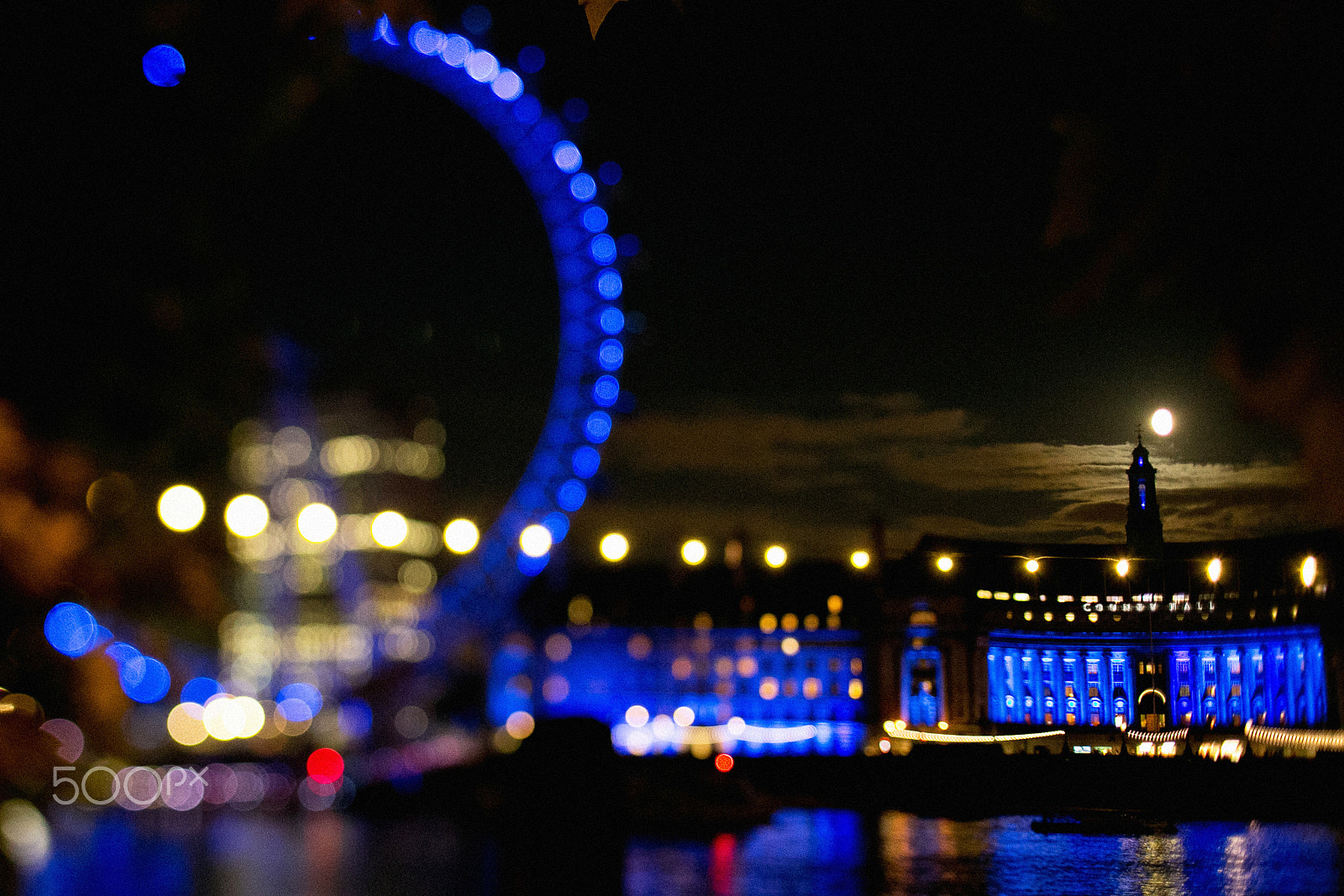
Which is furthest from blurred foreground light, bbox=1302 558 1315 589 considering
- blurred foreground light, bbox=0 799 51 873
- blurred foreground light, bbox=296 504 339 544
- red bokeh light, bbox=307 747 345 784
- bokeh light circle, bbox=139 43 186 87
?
blurred foreground light, bbox=296 504 339 544

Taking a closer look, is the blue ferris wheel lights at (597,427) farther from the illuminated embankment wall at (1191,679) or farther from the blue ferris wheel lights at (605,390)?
the illuminated embankment wall at (1191,679)

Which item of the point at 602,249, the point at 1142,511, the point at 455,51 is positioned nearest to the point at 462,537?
the point at 602,249

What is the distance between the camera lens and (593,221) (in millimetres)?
27500

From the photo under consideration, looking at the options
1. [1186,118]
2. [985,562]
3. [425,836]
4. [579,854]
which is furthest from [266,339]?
[425,836]

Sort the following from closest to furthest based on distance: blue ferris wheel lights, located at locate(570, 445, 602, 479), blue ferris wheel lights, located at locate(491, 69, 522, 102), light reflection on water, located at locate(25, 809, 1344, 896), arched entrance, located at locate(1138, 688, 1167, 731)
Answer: arched entrance, located at locate(1138, 688, 1167, 731) → light reflection on water, located at locate(25, 809, 1344, 896) → blue ferris wheel lights, located at locate(491, 69, 522, 102) → blue ferris wheel lights, located at locate(570, 445, 602, 479)

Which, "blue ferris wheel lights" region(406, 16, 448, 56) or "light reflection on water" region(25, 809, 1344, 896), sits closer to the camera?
"light reflection on water" region(25, 809, 1344, 896)

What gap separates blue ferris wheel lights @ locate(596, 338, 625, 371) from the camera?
1086 inches

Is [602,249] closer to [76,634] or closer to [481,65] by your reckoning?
[481,65]

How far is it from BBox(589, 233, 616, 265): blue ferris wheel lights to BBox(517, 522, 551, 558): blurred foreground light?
→ 585 cm

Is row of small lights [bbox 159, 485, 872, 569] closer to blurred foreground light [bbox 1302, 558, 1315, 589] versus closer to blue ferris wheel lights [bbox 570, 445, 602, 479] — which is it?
blue ferris wheel lights [bbox 570, 445, 602, 479]

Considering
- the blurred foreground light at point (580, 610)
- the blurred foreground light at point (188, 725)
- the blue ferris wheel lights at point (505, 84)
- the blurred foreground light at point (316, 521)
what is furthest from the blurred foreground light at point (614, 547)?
the blurred foreground light at point (580, 610)

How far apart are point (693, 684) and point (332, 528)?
27.2 metres

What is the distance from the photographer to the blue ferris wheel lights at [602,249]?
1085 inches

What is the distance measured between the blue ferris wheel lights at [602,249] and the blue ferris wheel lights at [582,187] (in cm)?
82
